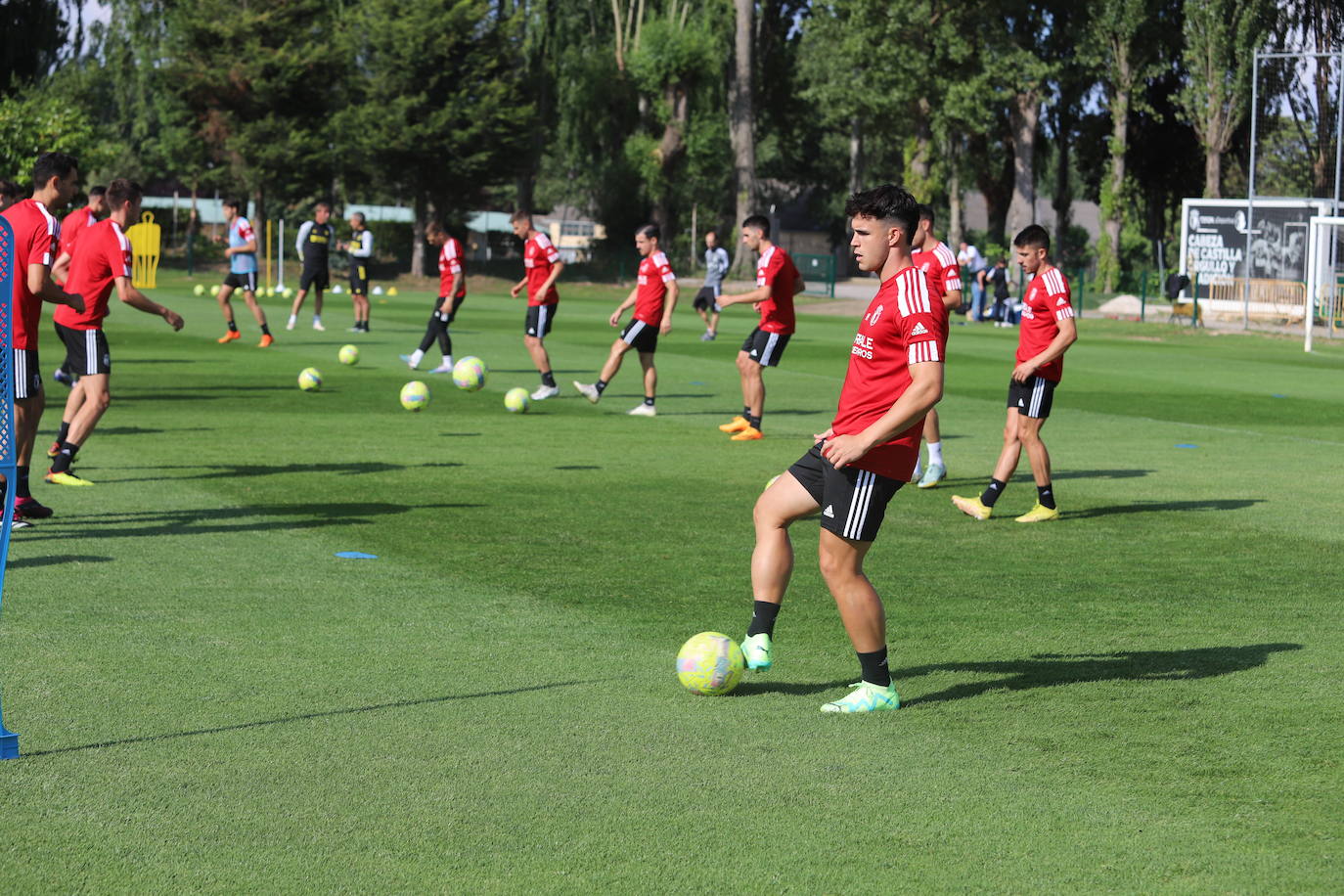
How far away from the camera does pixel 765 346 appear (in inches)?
603

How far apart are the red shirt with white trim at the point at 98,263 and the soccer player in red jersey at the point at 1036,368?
21.5 feet

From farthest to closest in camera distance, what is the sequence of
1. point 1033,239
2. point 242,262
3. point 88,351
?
point 242,262 → point 88,351 → point 1033,239

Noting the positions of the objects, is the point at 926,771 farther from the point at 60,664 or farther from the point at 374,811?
the point at 60,664

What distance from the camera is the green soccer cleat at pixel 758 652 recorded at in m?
6.50

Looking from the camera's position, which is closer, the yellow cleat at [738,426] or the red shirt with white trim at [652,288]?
the yellow cleat at [738,426]

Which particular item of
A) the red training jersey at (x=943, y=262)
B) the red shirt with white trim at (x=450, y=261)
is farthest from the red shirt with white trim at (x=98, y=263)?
the red shirt with white trim at (x=450, y=261)

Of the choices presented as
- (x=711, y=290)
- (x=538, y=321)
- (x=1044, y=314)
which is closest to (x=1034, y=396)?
(x=1044, y=314)

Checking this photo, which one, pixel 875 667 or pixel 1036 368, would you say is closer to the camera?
pixel 875 667

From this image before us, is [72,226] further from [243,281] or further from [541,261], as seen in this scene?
[243,281]

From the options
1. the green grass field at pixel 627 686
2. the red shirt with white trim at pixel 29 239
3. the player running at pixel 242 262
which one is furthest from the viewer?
the player running at pixel 242 262

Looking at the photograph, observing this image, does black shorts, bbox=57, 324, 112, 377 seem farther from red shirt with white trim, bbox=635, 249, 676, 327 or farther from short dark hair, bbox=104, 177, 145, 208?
red shirt with white trim, bbox=635, 249, 676, 327

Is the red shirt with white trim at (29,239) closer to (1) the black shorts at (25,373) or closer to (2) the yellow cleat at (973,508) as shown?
(1) the black shorts at (25,373)

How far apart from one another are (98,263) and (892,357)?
775 centimetres

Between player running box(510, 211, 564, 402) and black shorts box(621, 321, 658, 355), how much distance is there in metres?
1.82
